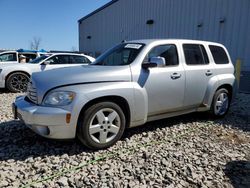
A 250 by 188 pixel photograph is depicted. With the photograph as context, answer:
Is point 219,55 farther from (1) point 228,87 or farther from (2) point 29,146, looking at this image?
(2) point 29,146

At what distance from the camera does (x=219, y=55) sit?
4.81 meters

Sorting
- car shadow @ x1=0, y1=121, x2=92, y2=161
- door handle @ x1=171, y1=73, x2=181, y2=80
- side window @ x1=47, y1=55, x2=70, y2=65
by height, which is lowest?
car shadow @ x1=0, y1=121, x2=92, y2=161

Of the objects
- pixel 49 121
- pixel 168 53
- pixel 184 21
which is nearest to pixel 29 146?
pixel 49 121

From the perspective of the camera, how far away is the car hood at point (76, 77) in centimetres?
301

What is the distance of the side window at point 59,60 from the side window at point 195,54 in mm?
5502

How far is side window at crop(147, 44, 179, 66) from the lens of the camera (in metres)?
3.87

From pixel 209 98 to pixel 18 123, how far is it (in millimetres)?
3751

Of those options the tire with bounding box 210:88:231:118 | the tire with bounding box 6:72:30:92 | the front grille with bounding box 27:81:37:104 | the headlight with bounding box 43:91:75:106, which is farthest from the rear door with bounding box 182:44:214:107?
the tire with bounding box 6:72:30:92

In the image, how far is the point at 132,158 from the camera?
10.1 ft

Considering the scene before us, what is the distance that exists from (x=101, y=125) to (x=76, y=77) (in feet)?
2.47

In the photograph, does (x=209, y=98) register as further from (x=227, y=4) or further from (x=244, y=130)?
(x=227, y=4)

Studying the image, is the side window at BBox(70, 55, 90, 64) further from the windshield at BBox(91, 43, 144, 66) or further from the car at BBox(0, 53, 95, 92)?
the windshield at BBox(91, 43, 144, 66)

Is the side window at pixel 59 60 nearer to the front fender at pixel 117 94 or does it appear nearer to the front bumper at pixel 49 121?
the front bumper at pixel 49 121

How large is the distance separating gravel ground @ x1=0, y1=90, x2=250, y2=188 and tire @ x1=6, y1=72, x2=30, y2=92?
3.89 m
